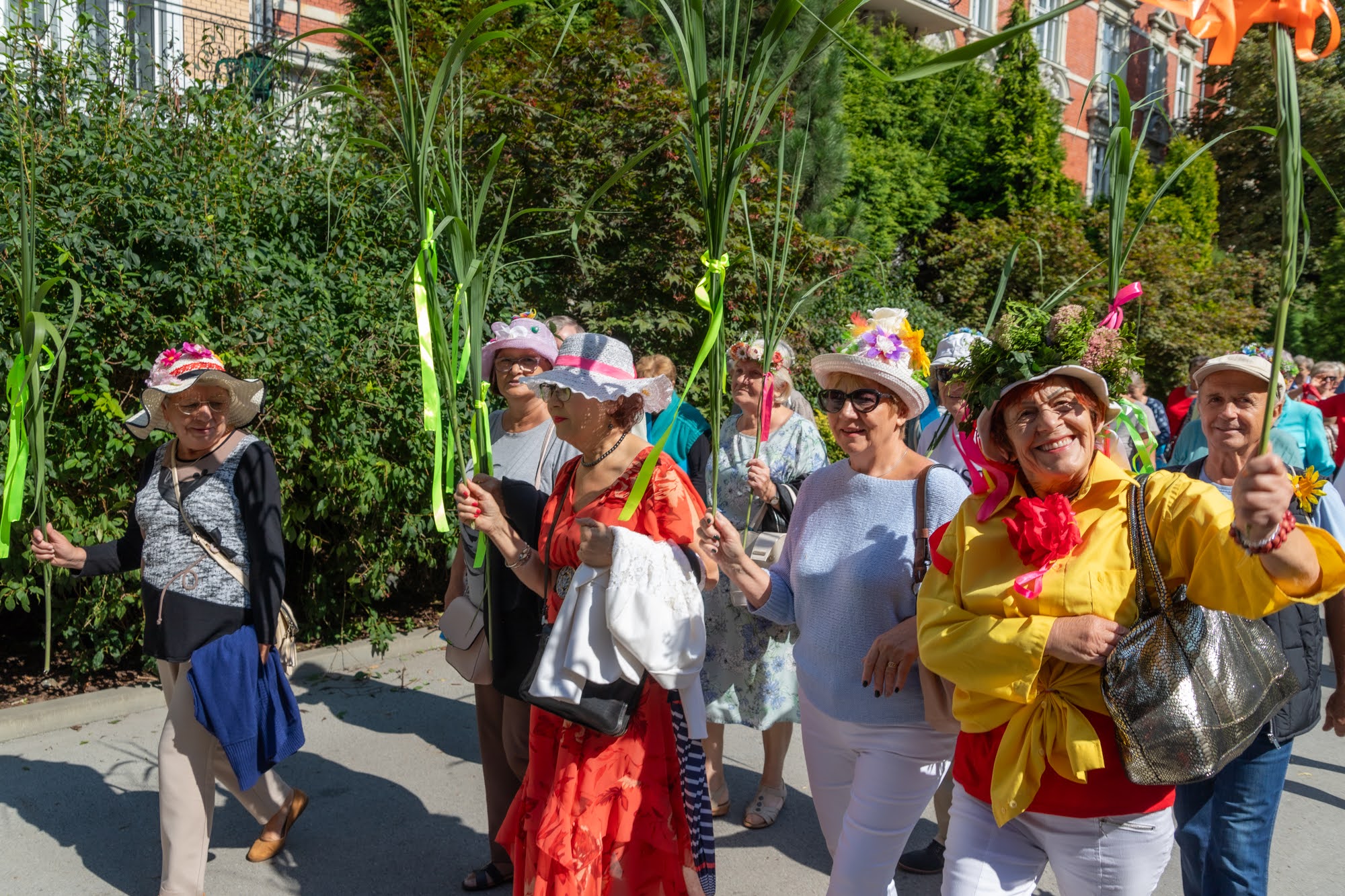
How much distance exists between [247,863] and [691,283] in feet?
17.3

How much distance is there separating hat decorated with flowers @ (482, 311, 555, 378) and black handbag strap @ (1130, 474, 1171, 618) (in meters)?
2.36

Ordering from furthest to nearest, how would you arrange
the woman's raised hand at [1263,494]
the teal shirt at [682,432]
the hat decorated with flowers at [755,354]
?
the teal shirt at [682,432]
the hat decorated with flowers at [755,354]
the woman's raised hand at [1263,494]

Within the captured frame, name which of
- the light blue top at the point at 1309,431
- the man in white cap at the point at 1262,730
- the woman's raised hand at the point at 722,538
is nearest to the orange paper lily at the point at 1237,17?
the man in white cap at the point at 1262,730

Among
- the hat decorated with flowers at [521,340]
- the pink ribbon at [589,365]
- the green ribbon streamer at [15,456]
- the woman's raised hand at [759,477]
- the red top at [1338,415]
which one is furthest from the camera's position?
the red top at [1338,415]

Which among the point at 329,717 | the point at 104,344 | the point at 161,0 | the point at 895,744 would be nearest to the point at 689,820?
the point at 895,744

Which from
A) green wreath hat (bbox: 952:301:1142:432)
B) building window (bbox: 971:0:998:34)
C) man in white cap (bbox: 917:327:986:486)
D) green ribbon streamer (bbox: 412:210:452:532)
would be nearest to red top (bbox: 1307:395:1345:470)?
man in white cap (bbox: 917:327:986:486)

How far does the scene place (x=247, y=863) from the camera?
3.91 m

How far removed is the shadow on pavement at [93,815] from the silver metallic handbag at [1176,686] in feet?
10.8

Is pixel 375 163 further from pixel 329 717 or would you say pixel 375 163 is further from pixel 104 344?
pixel 329 717

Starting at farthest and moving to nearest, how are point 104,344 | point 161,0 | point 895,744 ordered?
1. point 161,0
2. point 104,344
3. point 895,744

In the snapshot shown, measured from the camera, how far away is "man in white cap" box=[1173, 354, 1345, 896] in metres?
2.85

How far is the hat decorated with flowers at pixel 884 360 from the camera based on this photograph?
10.2 ft

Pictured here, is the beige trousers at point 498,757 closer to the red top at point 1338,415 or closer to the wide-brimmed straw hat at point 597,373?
the wide-brimmed straw hat at point 597,373

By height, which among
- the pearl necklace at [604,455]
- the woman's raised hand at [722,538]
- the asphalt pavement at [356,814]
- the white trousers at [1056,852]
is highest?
the pearl necklace at [604,455]
